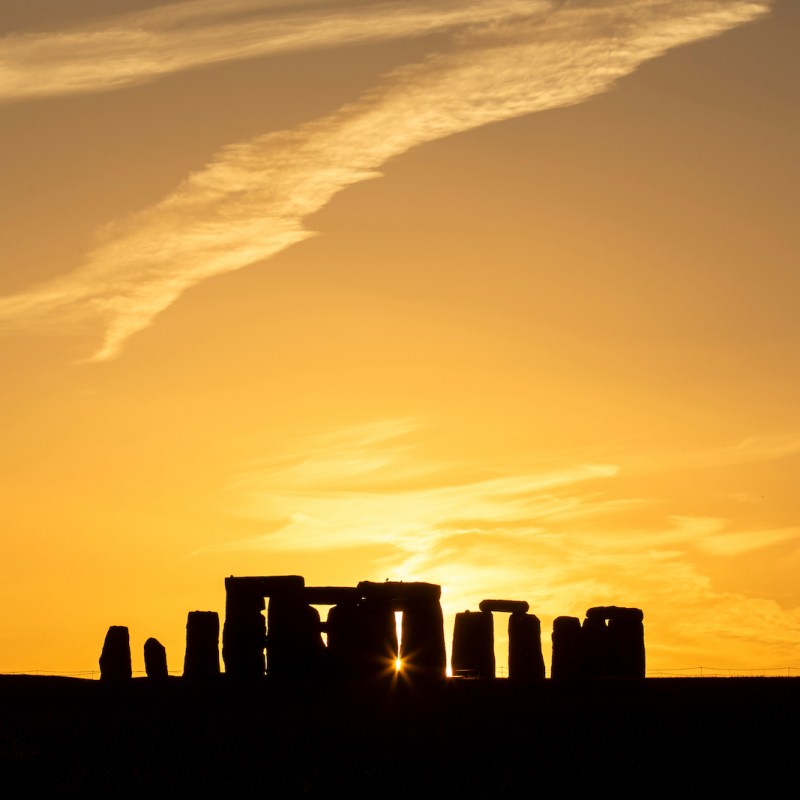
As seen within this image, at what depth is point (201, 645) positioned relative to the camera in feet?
130

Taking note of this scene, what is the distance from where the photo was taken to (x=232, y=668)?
126 feet

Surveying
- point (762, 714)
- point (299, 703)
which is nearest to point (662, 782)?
point (762, 714)

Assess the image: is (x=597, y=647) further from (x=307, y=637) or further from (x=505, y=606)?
(x=307, y=637)

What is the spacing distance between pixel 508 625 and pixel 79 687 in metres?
10.6

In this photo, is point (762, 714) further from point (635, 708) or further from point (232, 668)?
point (232, 668)

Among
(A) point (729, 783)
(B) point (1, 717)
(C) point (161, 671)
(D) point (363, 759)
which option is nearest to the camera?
(A) point (729, 783)

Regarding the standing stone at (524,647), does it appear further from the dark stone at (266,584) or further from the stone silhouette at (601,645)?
the dark stone at (266,584)

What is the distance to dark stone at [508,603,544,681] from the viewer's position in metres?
40.8

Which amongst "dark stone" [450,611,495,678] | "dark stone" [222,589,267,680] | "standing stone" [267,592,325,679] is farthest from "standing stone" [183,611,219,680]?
"dark stone" [450,611,495,678]

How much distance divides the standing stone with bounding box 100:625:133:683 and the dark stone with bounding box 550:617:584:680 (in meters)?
10.0

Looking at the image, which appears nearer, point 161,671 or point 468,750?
point 468,750

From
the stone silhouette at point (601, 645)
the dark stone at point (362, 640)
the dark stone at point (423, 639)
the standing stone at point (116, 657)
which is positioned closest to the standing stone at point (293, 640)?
the dark stone at point (362, 640)

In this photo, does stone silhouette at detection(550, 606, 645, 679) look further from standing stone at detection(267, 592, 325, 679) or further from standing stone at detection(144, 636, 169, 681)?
standing stone at detection(144, 636, 169, 681)

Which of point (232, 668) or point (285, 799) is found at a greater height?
point (232, 668)
